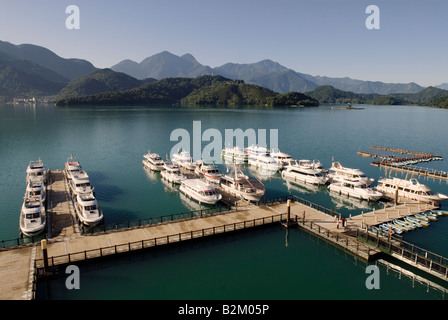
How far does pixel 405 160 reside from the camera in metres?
87.2

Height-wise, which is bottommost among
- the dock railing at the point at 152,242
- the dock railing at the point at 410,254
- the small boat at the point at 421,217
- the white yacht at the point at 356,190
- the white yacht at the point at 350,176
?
the dock railing at the point at 410,254

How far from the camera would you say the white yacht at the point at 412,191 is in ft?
161

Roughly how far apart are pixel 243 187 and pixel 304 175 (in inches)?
799

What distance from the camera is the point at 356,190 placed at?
179 feet

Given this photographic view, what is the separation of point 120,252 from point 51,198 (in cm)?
2446

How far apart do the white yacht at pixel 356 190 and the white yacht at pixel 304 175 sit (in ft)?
12.0

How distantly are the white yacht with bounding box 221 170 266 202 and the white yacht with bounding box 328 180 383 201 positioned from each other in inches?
653

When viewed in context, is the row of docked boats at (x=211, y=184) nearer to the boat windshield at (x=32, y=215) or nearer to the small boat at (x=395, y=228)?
the small boat at (x=395, y=228)

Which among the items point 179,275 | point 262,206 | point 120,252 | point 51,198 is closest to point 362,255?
point 262,206

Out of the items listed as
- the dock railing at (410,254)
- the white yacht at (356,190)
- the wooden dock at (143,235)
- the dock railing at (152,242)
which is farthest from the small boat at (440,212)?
the dock railing at (152,242)

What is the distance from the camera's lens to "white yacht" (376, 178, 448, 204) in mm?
48981

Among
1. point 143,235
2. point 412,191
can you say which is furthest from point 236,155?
point 143,235

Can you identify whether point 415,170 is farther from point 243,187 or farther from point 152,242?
point 152,242
